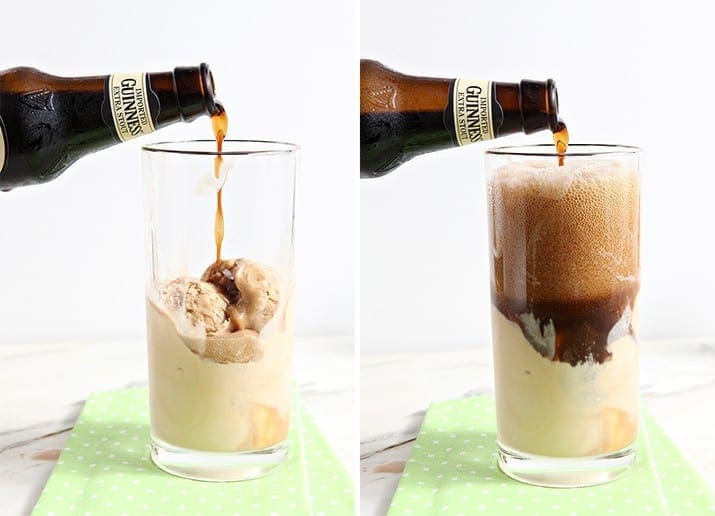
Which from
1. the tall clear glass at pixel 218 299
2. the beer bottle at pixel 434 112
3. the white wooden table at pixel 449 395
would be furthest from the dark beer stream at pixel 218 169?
the white wooden table at pixel 449 395

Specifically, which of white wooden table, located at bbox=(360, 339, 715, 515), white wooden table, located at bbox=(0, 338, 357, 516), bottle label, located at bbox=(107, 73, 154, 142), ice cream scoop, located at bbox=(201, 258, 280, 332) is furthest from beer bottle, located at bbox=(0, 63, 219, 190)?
white wooden table, located at bbox=(360, 339, 715, 515)

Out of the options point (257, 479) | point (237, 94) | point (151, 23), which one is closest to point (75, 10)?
point (151, 23)

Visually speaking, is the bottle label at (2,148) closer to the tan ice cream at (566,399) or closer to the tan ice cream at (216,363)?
the tan ice cream at (216,363)

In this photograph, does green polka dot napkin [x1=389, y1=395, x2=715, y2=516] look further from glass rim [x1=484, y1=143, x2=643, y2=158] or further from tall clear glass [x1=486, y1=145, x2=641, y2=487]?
glass rim [x1=484, y1=143, x2=643, y2=158]

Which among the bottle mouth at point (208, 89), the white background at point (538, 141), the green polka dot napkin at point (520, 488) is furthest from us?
the white background at point (538, 141)

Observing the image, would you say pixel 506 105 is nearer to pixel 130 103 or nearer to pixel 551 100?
pixel 551 100

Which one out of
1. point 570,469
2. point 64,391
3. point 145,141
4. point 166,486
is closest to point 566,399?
point 570,469
